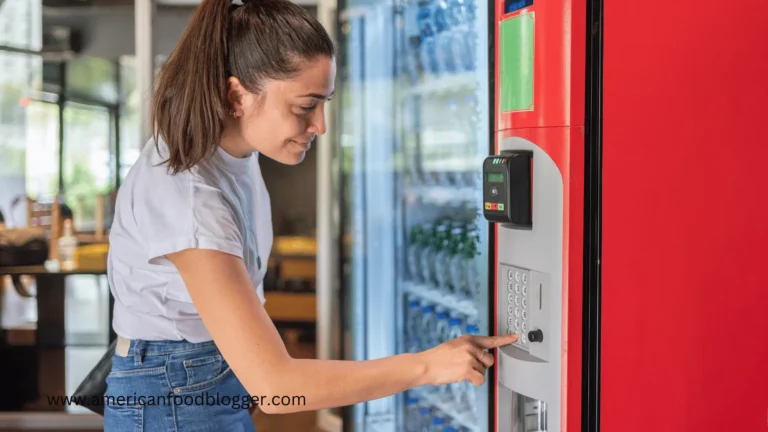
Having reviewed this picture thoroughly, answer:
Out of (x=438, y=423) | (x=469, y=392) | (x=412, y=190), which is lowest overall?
(x=438, y=423)

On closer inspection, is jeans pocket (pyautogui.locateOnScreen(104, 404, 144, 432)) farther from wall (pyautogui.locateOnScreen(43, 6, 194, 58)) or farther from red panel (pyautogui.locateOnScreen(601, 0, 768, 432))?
wall (pyautogui.locateOnScreen(43, 6, 194, 58))

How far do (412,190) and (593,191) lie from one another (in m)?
1.50

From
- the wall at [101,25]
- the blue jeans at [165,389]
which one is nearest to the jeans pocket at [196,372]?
the blue jeans at [165,389]

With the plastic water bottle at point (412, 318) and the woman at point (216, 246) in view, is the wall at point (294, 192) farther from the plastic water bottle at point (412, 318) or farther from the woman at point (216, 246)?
the woman at point (216, 246)

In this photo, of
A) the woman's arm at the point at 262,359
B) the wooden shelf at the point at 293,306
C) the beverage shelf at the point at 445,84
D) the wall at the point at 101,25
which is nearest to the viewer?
the woman's arm at the point at 262,359

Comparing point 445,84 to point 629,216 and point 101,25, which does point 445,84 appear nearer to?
point 629,216

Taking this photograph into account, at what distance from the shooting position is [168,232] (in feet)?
4.08

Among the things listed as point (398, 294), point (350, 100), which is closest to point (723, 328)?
point (398, 294)

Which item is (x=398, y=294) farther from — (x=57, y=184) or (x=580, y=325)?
(x=57, y=184)

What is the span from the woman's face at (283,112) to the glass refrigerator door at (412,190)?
68cm

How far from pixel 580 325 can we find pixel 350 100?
6.95 feet

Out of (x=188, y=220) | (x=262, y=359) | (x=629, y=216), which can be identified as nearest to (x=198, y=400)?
(x=262, y=359)

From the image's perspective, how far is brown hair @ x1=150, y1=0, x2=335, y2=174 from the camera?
1.26 meters

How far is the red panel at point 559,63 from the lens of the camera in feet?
4.62
